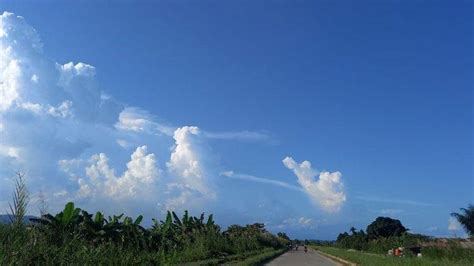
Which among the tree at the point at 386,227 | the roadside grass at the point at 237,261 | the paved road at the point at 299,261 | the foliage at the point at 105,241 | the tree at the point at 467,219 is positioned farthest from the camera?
the tree at the point at 386,227

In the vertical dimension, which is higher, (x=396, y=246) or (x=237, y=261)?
(x=396, y=246)

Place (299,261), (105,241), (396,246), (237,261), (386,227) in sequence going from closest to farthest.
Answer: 1. (105,241)
2. (237,261)
3. (299,261)
4. (396,246)
5. (386,227)

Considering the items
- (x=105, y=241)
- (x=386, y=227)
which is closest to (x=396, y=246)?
(x=105, y=241)

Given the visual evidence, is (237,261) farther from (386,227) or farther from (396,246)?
(386,227)

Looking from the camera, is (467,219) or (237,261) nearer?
(237,261)

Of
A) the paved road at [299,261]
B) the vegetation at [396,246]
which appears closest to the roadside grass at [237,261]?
the paved road at [299,261]

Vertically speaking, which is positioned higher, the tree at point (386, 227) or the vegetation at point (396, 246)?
the tree at point (386, 227)

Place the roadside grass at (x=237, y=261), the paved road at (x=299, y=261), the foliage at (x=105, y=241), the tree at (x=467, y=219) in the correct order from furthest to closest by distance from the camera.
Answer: the tree at (x=467, y=219)
the paved road at (x=299, y=261)
the roadside grass at (x=237, y=261)
the foliage at (x=105, y=241)

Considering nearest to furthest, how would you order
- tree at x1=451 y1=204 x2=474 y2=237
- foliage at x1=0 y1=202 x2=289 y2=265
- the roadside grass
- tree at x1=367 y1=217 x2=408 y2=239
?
foliage at x1=0 y1=202 x2=289 y2=265 → the roadside grass → tree at x1=451 y1=204 x2=474 y2=237 → tree at x1=367 y1=217 x2=408 y2=239

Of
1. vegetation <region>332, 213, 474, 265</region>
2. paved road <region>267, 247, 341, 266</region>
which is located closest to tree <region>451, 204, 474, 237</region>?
vegetation <region>332, 213, 474, 265</region>

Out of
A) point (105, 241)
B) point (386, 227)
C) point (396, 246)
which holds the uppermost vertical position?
point (386, 227)

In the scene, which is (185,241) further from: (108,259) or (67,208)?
(108,259)

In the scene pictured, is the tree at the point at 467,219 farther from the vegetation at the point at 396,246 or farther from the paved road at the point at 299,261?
the paved road at the point at 299,261

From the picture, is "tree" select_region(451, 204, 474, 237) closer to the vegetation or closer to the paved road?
the vegetation
